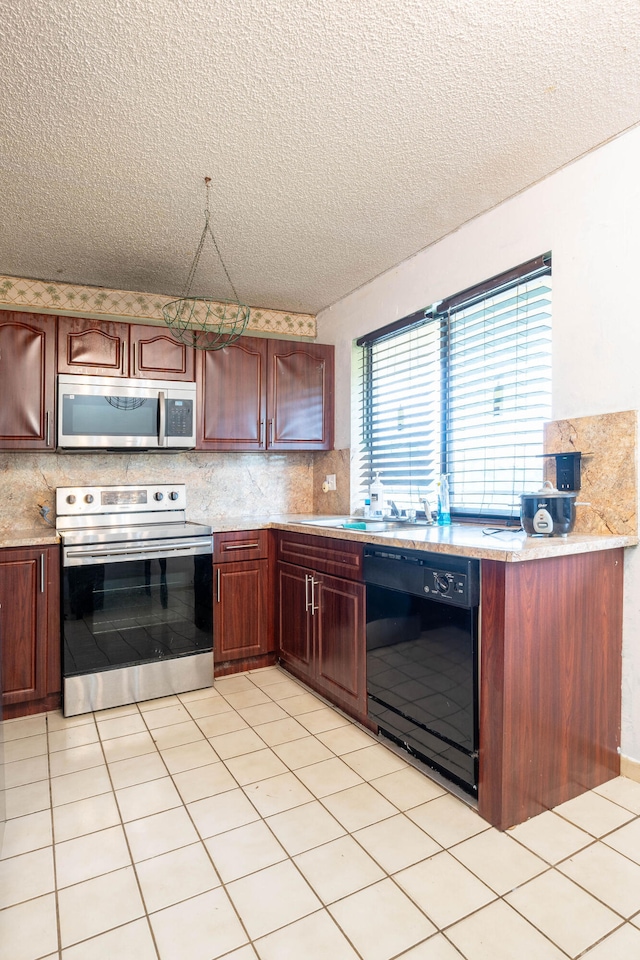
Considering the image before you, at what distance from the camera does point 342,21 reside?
5.17 ft

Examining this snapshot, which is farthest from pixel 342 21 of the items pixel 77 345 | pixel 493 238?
pixel 77 345

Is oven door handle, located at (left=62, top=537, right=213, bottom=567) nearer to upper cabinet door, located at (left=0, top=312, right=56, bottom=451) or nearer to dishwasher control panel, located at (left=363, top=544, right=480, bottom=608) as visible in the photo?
upper cabinet door, located at (left=0, top=312, right=56, bottom=451)

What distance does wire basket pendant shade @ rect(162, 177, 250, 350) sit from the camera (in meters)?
2.72

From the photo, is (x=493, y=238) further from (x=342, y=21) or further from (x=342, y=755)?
(x=342, y=755)

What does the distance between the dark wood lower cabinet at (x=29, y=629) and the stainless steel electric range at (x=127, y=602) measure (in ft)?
0.26

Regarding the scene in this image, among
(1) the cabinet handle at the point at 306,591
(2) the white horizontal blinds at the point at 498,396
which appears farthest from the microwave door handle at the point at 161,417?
(2) the white horizontal blinds at the point at 498,396

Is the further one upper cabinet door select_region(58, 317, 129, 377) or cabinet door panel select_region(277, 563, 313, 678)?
upper cabinet door select_region(58, 317, 129, 377)

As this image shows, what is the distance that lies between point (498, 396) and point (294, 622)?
1658 mm

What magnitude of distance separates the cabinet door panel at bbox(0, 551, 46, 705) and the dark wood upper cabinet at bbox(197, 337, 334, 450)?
1.24 meters

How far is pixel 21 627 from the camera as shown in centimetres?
272

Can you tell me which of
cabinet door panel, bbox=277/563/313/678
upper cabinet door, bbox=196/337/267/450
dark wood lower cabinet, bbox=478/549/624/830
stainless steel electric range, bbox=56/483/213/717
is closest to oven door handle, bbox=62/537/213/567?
stainless steel electric range, bbox=56/483/213/717

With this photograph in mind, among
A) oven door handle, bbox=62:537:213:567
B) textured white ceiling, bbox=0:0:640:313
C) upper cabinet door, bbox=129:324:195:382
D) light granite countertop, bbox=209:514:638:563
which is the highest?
textured white ceiling, bbox=0:0:640:313

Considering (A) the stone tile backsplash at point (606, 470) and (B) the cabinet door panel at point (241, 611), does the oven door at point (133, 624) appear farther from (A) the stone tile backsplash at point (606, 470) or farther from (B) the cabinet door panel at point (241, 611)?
(A) the stone tile backsplash at point (606, 470)

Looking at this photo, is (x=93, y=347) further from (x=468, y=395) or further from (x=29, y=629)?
(x=468, y=395)
